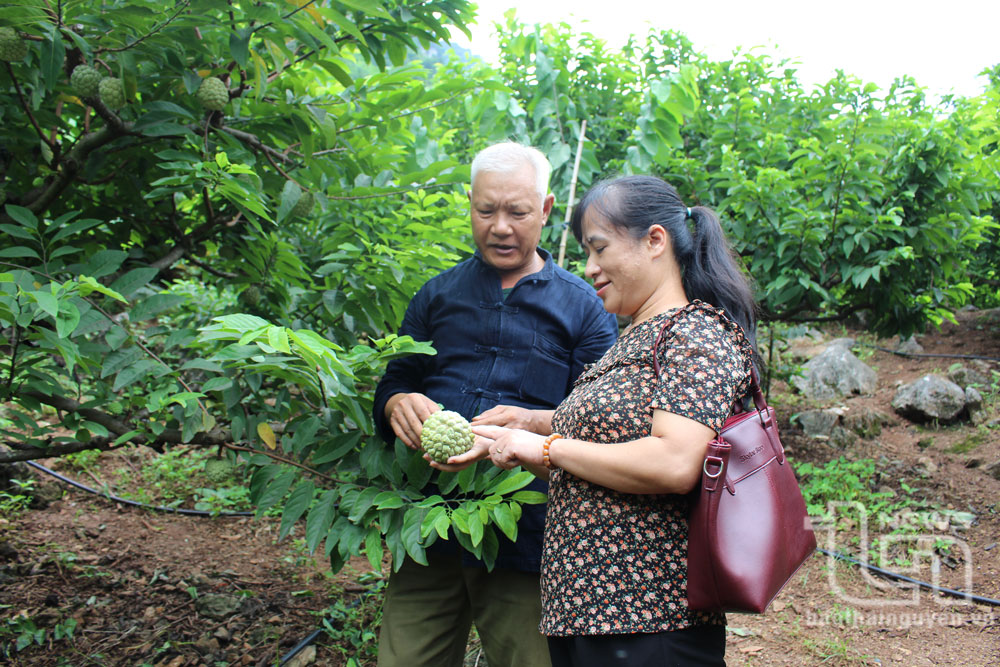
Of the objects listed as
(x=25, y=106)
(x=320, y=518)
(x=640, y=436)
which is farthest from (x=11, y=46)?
(x=640, y=436)

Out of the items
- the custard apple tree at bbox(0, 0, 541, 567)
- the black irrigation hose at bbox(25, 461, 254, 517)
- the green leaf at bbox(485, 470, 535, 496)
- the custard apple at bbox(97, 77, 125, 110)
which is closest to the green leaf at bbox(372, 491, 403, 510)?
the custard apple tree at bbox(0, 0, 541, 567)

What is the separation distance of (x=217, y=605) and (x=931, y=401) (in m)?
5.88

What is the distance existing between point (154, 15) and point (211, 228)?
84 centimetres

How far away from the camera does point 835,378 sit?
7469 mm

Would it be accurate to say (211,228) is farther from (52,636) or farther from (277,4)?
(52,636)

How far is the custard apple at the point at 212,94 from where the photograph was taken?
7.11ft

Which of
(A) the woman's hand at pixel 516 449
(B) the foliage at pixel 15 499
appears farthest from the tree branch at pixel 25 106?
(B) the foliage at pixel 15 499

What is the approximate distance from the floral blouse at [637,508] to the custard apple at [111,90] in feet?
5.38

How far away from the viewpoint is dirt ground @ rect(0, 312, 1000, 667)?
3.01 metres

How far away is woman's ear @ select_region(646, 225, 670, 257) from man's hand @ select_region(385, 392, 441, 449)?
0.72m

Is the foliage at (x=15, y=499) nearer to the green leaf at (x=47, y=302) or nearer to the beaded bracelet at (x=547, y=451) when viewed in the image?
the green leaf at (x=47, y=302)

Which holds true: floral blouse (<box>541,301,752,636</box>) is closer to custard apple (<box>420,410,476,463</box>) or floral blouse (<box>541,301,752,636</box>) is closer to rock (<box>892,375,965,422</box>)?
custard apple (<box>420,410,476,463</box>)

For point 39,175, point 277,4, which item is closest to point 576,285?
point 277,4

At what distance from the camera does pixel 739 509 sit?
4.58 feet
